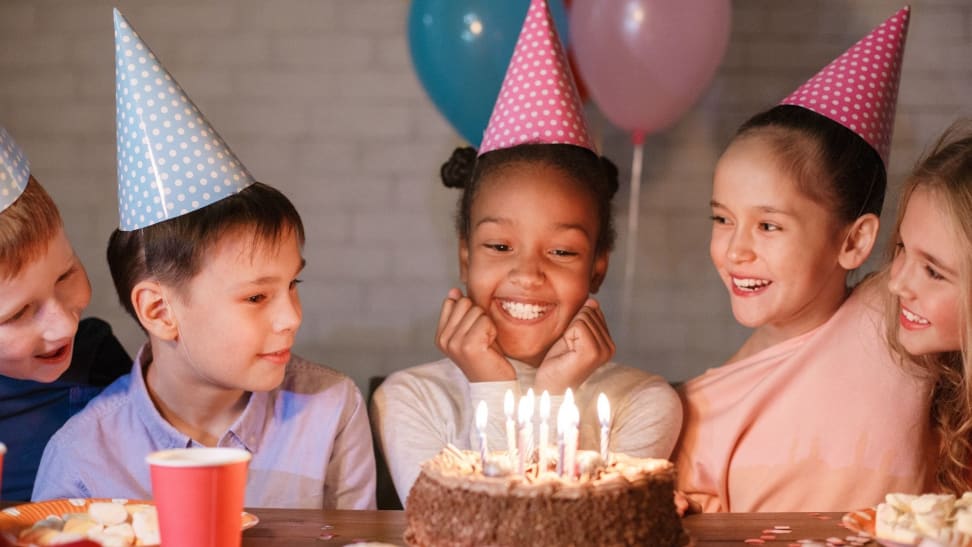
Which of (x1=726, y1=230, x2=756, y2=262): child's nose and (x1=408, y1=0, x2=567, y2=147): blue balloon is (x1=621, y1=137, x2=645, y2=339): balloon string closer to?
(x1=408, y1=0, x2=567, y2=147): blue balloon

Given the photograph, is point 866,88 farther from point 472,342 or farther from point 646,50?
point 472,342

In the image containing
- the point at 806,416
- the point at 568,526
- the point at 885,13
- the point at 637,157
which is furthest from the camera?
the point at 885,13

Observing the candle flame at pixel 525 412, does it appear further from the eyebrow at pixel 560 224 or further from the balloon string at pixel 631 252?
the balloon string at pixel 631 252

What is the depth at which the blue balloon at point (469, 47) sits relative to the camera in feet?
8.03

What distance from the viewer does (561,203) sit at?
6.31 feet

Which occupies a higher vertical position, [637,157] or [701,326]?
[637,157]

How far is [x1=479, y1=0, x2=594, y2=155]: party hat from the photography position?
6.31ft

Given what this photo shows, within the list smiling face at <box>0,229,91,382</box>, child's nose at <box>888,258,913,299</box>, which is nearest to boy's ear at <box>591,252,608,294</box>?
child's nose at <box>888,258,913,299</box>

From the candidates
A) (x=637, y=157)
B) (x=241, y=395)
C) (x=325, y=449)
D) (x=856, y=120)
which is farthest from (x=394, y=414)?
(x=637, y=157)

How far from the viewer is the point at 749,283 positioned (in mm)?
1888

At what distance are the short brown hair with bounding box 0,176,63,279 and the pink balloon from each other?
4.29ft

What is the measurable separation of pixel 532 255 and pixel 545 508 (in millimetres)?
811

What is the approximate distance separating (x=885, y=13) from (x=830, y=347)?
151 cm

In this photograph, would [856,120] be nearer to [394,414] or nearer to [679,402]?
[679,402]
